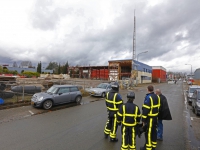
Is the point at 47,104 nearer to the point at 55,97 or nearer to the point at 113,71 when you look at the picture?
the point at 55,97

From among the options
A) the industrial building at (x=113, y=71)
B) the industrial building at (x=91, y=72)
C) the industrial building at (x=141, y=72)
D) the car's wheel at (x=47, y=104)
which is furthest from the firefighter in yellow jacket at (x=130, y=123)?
the industrial building at (x=91, y=72)

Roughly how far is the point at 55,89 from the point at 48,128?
4370 millimetres

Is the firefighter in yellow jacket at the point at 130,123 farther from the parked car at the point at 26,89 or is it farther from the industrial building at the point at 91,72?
the industrial building at the point at 91,72

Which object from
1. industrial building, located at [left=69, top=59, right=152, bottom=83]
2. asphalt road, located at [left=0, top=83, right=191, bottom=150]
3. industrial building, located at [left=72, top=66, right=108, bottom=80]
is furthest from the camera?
industrial building, located at [left=72, top=66, right=108, bottom=80]

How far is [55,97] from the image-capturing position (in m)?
8.77

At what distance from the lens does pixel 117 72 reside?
4338cm

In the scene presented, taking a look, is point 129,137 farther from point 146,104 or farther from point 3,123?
point 3,123

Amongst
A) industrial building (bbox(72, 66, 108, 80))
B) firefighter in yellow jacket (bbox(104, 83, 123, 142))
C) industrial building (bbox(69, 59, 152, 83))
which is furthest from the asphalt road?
industrial building (bbox(72, 66, 108, 80))

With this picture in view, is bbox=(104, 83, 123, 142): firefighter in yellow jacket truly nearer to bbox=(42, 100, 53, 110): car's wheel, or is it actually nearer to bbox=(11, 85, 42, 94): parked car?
bbox=(42, 100, 53, 110): car's wheel

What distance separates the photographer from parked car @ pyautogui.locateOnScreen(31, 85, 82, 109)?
8.20 m

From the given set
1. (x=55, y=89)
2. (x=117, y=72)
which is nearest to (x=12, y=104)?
(x=55, y=89)

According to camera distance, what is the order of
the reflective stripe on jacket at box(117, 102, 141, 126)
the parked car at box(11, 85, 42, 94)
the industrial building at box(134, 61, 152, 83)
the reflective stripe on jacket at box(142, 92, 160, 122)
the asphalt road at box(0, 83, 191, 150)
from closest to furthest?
the reflective stripe on jacket at box(117, 102, 141, 126) → the reflective stripe on jacket at box(142, 92, 160, 122) → the asphalt road at box(0, 83, 191, 150) → the parked car at box(11, 85, 42, 94) → the industrial building at box(134, 61, 152, 83)

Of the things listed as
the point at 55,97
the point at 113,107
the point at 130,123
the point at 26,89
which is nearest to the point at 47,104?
the point at 55,97

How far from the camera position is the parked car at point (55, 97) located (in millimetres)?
8203
